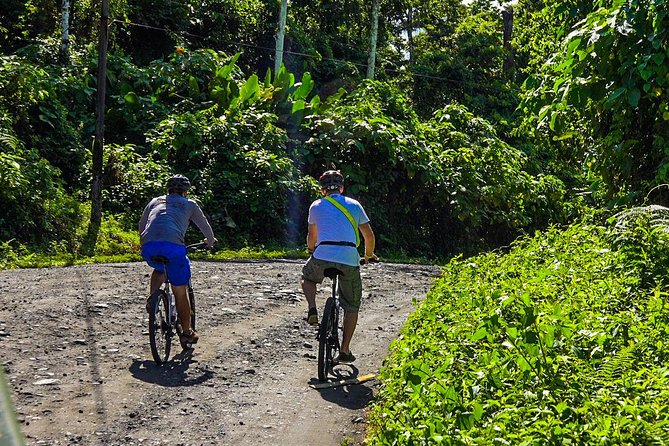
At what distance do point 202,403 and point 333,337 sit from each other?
154 cm

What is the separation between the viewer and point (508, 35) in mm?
37750

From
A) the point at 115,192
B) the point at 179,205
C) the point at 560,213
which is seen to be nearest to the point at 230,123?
the point at 115,192

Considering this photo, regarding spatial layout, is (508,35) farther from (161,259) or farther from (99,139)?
(161,259)

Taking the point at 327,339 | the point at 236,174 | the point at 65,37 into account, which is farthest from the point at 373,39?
the point at 327,339

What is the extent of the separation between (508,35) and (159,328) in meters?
32.8

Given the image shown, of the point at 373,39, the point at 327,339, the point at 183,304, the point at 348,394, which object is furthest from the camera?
the point at 373,39

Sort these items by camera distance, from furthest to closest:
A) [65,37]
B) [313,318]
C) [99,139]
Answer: [65,37], [99,139], [313,318]

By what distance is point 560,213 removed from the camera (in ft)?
73.4

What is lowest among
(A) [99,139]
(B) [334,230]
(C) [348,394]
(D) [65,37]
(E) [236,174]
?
(C) [348,394]

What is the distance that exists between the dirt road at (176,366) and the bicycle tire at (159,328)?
0.16 meters

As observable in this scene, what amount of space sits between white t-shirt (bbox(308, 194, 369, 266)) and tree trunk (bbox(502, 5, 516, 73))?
3113cm

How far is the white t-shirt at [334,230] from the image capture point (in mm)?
7742

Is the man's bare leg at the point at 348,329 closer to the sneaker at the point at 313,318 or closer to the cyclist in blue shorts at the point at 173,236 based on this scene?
the sneaker at the point at 313,318

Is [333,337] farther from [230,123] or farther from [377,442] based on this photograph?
[230,123]
